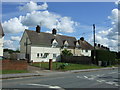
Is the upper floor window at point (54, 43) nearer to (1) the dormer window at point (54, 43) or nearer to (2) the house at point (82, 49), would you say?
(1) the dormer window at point (54, 43)

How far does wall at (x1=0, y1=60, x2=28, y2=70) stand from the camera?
24242 millimetres

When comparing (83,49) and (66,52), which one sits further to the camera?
(83,49)

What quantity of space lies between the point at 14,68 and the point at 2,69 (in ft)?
5.28

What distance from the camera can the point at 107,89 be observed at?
39.4 ft

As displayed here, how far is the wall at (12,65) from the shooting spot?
954 inches

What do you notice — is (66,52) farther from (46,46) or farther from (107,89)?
(107,89)

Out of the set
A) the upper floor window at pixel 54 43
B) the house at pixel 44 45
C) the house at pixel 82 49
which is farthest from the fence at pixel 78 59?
the house at pixel 82 49

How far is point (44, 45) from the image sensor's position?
48.7 m

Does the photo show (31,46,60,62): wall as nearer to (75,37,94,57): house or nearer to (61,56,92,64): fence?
(61,56,92,64): fence

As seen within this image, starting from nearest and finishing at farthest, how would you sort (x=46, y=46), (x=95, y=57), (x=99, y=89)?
1. (x=99, y=89)
2. (x=95, y=57)
3. (x=46, y=46)

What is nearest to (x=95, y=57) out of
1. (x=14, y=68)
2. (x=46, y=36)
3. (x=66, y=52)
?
(x=66, y=52)

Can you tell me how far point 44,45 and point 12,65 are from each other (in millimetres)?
23755

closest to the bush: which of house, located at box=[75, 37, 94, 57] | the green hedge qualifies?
the green hedge

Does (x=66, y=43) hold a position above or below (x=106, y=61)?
above
